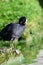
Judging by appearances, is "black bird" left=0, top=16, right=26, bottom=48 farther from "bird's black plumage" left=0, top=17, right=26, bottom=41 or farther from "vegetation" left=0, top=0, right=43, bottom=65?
"vegetation" left=0, top=0, right=43, bottom=65

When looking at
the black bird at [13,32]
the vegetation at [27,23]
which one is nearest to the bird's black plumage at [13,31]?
the black bird at [13,32]

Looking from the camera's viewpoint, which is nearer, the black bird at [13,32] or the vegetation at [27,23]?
the vegetation at [27,23]

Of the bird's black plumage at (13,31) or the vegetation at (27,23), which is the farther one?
the bird's black plumage at (13,31)

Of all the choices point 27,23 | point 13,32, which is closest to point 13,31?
point 13,32

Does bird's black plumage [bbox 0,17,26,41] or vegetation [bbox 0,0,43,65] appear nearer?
vegetation [bbox 0,0,43,65]

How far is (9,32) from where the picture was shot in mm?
12281

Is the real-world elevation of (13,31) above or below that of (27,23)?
above

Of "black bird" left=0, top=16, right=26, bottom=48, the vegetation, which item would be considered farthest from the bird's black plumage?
the vegetation

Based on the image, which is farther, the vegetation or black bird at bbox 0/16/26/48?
black bird at bbox 0/16/26/48

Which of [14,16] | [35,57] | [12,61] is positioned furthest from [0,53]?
[14,16]

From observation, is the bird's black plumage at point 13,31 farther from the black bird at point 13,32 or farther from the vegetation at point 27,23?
the vegetation at point 27,23

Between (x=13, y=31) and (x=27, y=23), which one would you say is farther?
(x=27, y=23)

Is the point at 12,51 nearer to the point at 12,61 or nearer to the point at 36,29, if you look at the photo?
the point at 12,61

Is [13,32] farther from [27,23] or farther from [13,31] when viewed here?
[27,23]
